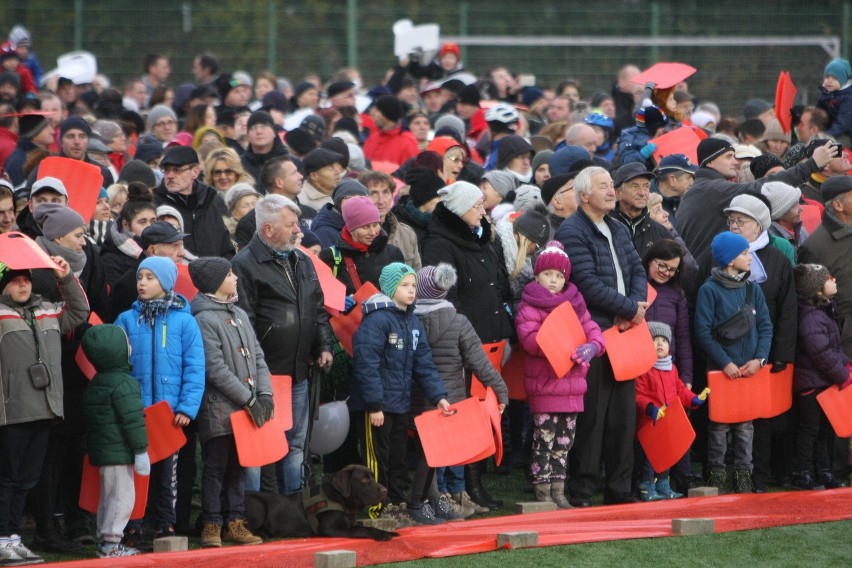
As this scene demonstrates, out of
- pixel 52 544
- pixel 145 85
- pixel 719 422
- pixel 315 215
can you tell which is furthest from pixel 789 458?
pixel 145 85

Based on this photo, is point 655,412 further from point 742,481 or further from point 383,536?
point 383,536

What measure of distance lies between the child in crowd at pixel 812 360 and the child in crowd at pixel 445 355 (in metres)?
2.41

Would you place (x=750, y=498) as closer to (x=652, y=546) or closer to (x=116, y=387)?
(x=652, y=546)

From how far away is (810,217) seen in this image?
1149 cm

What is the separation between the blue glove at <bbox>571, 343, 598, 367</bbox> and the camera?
29.6 ft

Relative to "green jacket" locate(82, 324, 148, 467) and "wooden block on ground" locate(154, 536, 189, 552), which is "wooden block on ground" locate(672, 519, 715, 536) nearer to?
"wooden block on ground" locate(154, 536, 189, 552)

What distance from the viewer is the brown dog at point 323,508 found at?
8.10 m

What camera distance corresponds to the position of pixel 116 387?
25.4 ft

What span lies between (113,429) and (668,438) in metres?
3.72

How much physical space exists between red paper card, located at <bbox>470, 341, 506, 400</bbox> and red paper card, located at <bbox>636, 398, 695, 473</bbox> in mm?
1094

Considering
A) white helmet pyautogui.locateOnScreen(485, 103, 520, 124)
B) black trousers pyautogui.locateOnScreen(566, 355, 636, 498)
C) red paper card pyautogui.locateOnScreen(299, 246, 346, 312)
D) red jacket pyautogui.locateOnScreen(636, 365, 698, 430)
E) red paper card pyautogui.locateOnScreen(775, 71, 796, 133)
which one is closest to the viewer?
red paper card pyautogui.locateOnScreen(299, 246, 346, 312)

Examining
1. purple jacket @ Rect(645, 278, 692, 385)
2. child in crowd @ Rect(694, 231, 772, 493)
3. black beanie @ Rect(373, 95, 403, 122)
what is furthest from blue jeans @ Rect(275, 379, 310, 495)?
black beanie @ Rect(373, 95, 403, 122)

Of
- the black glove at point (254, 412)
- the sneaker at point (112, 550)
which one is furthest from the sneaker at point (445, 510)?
the sneaker at point (112, 550)

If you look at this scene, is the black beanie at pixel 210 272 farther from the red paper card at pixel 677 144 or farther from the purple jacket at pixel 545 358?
the red paper card at pixel 677 144
